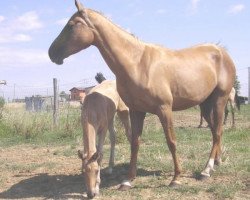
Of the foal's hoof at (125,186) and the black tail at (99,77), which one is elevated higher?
the black tail at (99,77)

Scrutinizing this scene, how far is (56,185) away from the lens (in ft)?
23.0

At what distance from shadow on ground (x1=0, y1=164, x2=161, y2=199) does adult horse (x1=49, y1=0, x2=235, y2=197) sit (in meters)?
0.58

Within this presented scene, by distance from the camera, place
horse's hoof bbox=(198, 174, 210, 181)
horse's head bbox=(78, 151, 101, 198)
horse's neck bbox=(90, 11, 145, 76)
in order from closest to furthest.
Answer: horse's head bbox=(78, 151, 101, 198) < horse's neck bbox=(90, 11, 145, 76) < horse's hoof bbox=(198, 174, 210, 181)

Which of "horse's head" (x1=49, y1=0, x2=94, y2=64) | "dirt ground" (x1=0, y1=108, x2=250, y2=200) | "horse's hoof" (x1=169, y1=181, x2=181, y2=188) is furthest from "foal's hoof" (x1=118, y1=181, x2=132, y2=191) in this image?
"horse's head" (x1=49, y1=0, x2=94, y2=64)

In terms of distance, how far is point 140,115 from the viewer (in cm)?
694

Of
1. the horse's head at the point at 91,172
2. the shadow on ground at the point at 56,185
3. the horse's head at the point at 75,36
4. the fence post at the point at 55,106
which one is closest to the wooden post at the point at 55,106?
the fence post at the point at 55,106

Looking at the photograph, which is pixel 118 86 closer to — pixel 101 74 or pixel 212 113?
pixel 212 113

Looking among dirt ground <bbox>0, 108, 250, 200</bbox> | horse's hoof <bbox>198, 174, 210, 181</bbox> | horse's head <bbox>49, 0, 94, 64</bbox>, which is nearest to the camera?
horse's head <bbox>49, 0, 94, 64</bbox>

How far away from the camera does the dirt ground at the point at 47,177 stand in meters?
6.56

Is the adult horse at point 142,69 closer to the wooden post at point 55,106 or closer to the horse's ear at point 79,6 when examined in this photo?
the horse's ear at point 79,6

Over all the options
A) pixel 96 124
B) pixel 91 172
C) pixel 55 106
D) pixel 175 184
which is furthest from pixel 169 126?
pixel 55 106

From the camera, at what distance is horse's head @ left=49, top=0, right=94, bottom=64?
6121mm

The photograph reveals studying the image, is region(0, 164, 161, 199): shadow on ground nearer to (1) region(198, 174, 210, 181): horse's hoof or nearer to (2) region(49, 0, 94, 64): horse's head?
(1) region(198, 174, 210, 181): horse's hoof

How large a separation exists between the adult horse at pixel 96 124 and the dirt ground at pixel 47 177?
49 cm
